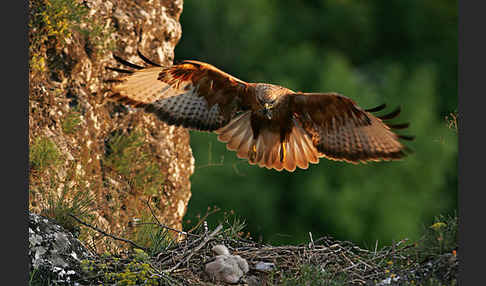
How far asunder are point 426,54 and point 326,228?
11.3 m

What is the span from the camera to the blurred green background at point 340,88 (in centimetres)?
1588

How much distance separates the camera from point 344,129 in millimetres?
4898

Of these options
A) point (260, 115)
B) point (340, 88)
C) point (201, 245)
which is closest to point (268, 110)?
point (260, 115)

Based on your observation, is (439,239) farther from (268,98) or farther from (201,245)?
(268,98)

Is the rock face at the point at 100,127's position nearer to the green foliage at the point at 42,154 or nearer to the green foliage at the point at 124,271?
the green foliage at the point at 42,154

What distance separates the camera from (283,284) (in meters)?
3.88

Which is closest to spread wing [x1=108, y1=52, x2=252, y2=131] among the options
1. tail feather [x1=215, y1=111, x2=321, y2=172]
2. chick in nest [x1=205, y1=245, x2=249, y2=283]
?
tail feather [x1=215, y1=111, x2=321, y2=172]

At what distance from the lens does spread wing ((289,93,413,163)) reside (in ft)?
15.4

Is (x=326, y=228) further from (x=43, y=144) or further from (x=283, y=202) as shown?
(x=43, y=144)

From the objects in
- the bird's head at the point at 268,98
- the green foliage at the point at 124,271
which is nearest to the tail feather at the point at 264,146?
the bird's head at the point at 268,98

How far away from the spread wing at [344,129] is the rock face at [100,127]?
1.22 m

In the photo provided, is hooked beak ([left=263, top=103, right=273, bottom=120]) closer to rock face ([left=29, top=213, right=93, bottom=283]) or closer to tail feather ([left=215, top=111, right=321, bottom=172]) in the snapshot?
tail feather ([left=215, top=111, right=321, bottom=172])

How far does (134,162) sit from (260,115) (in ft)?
3.41

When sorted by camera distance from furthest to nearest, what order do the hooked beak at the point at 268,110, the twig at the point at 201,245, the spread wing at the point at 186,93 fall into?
1. the spread wing at the point at 186,93
2. the hooked beak at the point at 268,110
3. the twig at the point at 201,245
